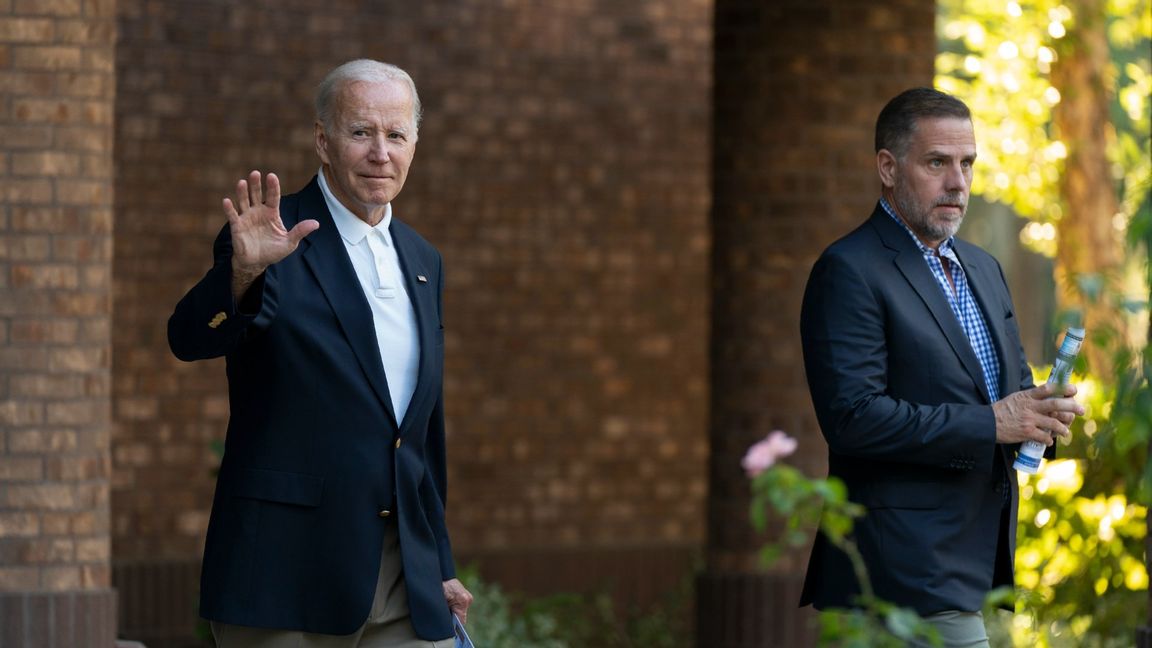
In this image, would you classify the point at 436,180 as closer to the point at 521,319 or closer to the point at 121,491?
the point at 521,319

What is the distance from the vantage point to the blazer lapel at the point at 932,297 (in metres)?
4.23

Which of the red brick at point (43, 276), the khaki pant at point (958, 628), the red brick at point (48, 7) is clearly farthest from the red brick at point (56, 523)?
the khaki pant at point (958, 628)

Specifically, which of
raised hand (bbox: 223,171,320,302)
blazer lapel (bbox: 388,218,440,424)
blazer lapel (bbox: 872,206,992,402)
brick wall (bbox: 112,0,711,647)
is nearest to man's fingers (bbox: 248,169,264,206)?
raised hand (bbox: 223,171,320,302)

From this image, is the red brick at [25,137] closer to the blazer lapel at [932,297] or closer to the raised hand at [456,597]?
the raised hand at [456,597]

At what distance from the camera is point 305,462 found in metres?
3.80

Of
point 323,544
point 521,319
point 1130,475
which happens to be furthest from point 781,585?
point 323,544

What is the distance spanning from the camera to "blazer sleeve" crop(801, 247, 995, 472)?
407 centimetres

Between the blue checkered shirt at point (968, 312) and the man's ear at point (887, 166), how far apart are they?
65mm

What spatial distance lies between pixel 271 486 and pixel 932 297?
1.57m

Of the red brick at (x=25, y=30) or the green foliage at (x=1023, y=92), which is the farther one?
the green foliage at (x=1023, y=92)

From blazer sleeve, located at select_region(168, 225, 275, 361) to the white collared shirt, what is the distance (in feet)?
0.96

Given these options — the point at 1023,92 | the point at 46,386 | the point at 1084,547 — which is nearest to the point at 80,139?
the point at 46,386

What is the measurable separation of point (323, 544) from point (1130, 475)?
454cm

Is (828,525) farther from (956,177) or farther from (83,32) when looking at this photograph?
(83,32)
